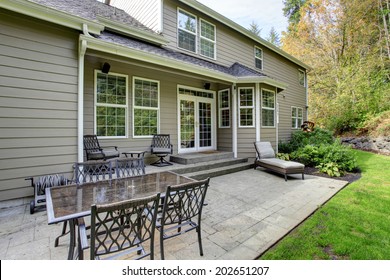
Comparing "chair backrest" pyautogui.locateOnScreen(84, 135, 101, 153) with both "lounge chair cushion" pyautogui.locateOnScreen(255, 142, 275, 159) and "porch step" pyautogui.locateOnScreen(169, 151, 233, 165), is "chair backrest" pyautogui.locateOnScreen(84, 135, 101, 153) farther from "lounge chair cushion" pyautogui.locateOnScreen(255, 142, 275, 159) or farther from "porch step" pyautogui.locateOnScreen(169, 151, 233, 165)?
"lounge chair cushion" pyautogui.locateOnScreen(255, 142, 275, 159)

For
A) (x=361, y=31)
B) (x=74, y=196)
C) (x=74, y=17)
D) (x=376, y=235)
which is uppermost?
(x=361, y=31)


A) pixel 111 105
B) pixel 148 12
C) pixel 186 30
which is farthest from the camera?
pixel 186 30

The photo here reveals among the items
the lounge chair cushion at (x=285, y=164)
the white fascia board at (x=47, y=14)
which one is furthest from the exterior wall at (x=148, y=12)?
the lounge chair cushion at (x=285, y=164)

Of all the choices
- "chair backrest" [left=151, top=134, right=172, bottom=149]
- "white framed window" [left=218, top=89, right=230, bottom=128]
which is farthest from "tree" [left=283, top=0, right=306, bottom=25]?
"chair backrest" [left=151, top=134, right=172, bottom=149]

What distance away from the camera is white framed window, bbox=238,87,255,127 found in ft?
24.7

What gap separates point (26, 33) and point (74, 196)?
3.48m

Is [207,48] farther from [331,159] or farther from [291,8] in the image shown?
[291,8]

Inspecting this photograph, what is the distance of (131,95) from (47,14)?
2615 millimetres

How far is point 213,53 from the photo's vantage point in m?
8.23

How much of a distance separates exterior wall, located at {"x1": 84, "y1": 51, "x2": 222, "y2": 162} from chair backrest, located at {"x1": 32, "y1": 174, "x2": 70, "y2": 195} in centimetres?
180

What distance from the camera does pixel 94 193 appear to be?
86.0 inches

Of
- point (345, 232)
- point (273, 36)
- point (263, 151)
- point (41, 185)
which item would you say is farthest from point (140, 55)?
point (273, 36)

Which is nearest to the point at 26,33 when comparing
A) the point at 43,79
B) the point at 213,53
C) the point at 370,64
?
the point at 43,79
